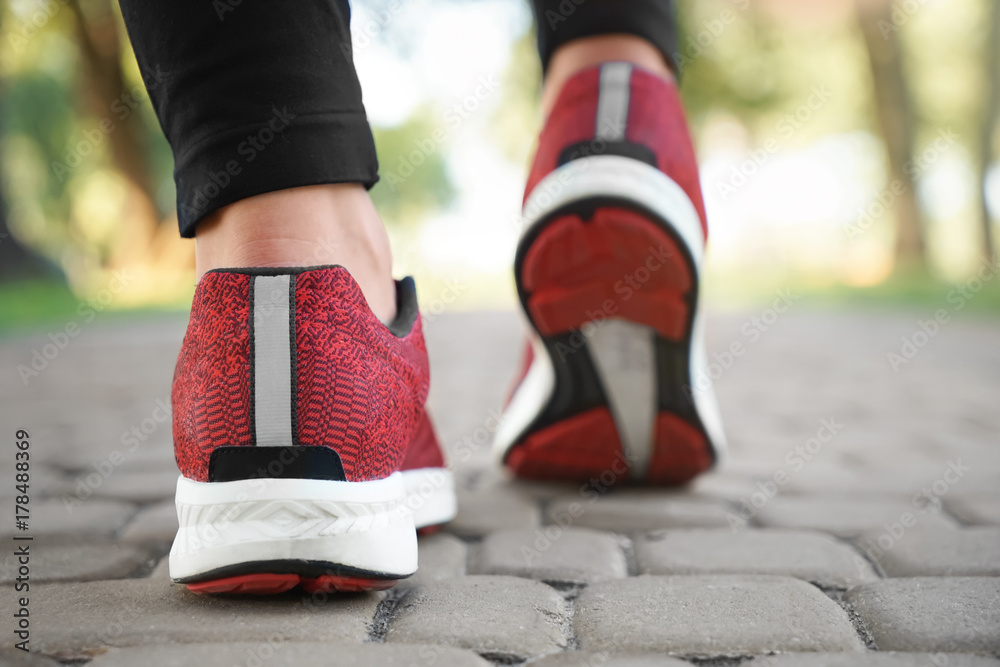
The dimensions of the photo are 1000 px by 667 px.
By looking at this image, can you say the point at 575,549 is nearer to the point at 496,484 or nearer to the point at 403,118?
the point at 496,484

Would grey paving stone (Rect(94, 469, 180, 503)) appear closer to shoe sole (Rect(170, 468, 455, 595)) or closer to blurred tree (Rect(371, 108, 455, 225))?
shoe sole (Rect(170, 468, 455, 595))

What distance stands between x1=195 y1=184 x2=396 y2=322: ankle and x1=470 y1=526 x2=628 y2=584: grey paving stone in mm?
452

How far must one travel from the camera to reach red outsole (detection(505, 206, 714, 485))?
147 centimetres

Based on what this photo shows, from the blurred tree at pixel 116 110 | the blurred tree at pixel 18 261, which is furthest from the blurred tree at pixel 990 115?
the blurred tree at pixel 18 261

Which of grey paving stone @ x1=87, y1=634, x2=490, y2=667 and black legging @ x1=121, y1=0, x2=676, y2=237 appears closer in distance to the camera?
grey paving stone @ x1=87, y1=634, x2=490, y2=667

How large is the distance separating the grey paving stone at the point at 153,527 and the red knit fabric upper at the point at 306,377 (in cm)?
39

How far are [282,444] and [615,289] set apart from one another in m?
0.77

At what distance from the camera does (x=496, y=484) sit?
1833 millimetres

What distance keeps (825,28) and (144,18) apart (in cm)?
1616

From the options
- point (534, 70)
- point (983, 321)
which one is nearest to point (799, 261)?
point (534, 70)

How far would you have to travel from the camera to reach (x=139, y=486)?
69.3 inches

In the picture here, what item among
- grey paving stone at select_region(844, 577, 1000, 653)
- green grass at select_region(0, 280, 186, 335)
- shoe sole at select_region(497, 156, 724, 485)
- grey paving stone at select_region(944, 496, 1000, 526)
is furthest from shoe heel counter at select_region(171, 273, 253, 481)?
green grass at select_region(0, 280, 186, 335)

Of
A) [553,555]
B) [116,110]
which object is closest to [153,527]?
[553,555]

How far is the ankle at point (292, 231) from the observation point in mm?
1069
